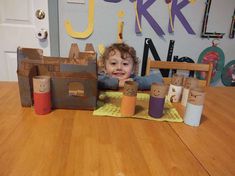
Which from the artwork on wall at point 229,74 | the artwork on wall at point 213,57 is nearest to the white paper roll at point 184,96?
the artwork on wall at point 213,57

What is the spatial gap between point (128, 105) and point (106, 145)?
0.73ft

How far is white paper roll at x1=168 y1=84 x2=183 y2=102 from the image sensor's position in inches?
39.5

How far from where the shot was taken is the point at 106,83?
1.09 meters

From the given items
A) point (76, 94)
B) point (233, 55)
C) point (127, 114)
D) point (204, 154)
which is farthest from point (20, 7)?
point (233, 55)

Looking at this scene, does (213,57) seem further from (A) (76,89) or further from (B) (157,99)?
(A) (76,89)

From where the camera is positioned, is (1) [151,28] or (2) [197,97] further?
(1) [151,28]

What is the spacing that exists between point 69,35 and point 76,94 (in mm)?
1178

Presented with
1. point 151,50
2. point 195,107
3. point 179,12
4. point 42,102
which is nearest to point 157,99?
point 195,107

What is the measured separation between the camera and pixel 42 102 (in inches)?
30.8

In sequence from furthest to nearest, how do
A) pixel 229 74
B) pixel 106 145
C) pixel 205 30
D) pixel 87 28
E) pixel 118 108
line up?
1. pixel 229 74
2. pixel 205 30
3. pixel 87 28
4. pixel 118 108
5. pixel 106 145

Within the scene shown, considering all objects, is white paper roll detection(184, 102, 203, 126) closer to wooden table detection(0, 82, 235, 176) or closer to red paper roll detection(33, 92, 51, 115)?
wooden table detection(0, 82, 235, 176)

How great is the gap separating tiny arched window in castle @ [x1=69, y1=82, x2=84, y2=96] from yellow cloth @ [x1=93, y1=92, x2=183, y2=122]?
0.09 m

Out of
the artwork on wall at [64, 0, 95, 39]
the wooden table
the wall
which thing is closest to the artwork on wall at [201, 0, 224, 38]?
the wall

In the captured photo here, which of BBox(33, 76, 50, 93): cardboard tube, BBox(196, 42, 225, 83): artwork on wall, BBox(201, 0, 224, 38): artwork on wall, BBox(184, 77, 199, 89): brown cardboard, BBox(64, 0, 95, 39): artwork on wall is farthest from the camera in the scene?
BBox(196, 42, 225, 83): artwork on wall
